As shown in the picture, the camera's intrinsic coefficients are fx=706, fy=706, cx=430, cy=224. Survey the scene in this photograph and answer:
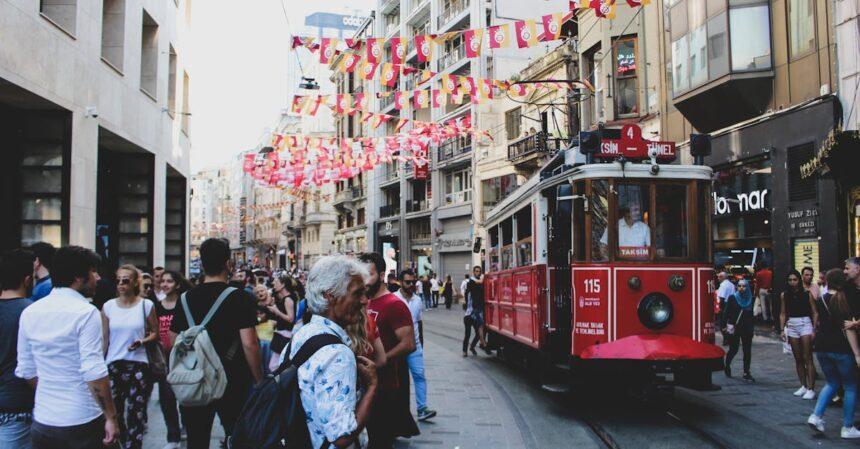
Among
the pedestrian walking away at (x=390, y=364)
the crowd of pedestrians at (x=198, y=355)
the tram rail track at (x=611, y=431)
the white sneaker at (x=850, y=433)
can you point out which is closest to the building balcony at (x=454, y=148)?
the tram rail track at (x=611, y=431)

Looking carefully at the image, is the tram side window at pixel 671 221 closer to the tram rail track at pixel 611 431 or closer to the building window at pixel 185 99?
the tram rail track at pixel 611 431

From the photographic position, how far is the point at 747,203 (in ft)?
61.2

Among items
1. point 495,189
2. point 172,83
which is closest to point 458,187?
point 495,189

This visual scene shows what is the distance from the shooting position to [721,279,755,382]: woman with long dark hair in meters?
11.2

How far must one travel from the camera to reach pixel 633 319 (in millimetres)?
8133

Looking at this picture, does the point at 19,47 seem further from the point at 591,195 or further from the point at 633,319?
the point at 633,319

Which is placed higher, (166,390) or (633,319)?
(633,319)

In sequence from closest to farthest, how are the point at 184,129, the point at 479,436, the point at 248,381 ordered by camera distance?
the point at 248,381
the point at 479,436
the point at 184,129

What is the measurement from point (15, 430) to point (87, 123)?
35.5 ft

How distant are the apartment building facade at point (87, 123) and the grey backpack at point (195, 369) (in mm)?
8161

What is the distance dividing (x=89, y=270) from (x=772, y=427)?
7156mm

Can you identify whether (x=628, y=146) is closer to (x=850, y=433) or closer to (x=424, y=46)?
(x=850, y=433)

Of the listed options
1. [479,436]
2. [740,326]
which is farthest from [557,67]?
[479,436]

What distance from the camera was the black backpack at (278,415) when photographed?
9.32 ft
